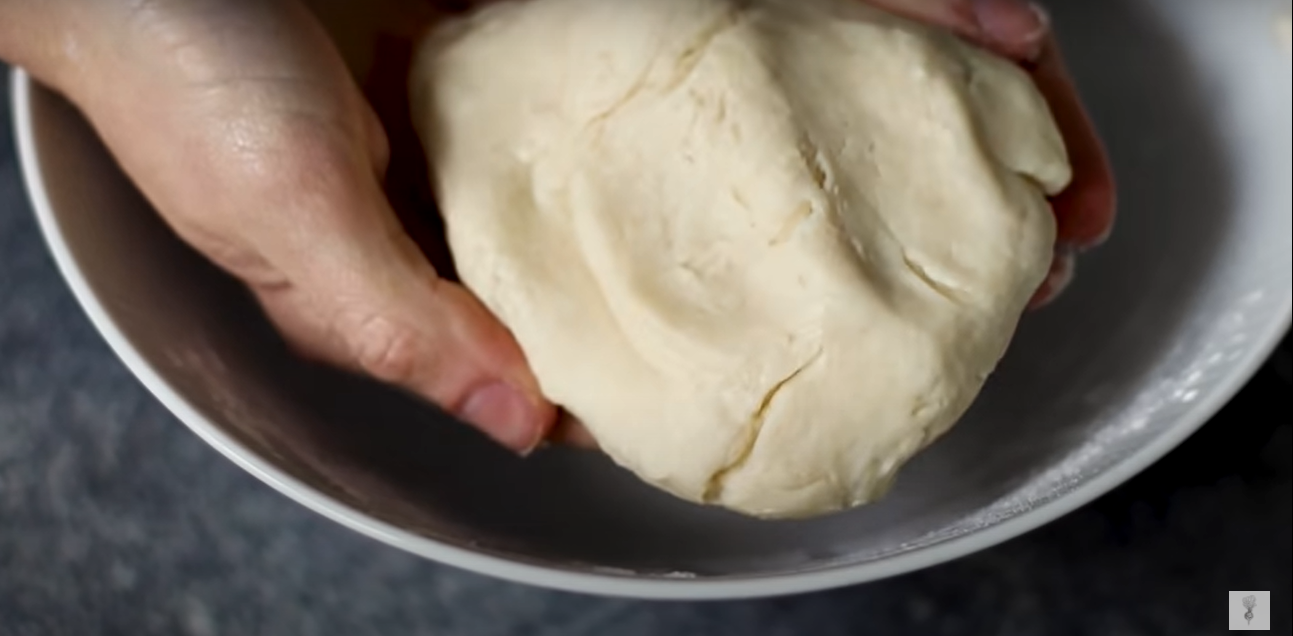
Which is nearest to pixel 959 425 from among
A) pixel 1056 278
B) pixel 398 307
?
pixel 1056 278

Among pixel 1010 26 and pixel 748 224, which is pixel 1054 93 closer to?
pixel 1010 26

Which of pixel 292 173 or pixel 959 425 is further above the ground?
pixel 292 173

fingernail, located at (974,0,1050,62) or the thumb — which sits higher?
fingernail, located at (974,0,1050,62)

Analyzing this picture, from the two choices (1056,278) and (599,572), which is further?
(1056,278)

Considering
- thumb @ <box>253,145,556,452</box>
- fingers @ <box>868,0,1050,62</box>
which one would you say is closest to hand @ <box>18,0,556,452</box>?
thumb @ <box>253,145,556,452</box>

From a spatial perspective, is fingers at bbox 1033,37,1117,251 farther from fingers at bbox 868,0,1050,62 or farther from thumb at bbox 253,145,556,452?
thumb at bbox 253,145,556,452

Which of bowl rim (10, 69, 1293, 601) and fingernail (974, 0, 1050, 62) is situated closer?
bowl rim (10, 69, 1293, 601)

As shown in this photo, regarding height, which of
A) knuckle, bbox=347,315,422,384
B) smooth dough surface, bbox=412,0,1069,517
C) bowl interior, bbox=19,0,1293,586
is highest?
smooth dough surface, bbox=412,0,1069,517
